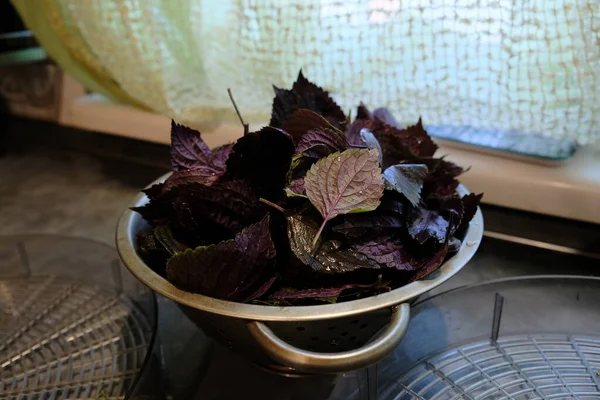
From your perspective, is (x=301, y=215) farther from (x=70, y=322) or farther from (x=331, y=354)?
(x=70, y=322)

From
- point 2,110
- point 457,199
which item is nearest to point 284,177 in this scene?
point 457,199

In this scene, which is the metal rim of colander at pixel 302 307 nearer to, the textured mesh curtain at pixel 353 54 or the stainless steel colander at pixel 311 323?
the stainless steel colander at pixel 311 323

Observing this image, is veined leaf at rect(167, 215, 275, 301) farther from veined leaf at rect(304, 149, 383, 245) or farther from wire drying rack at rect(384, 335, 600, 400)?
wire drying rack at rect(384, 335, 600, 400)

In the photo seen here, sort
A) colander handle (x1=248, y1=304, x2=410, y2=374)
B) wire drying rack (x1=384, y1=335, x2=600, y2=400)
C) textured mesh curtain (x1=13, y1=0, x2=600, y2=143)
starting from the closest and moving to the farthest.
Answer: colander handle (x1=248, y1=304, x2=410, y2=374), wire drying rack (x1=384, y1=335, x2=600, y2=400), textured mesh curtain (x1=13, y1=0, x2=600, y2=143)

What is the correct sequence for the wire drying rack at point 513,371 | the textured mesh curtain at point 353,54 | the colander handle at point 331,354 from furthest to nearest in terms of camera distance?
the textured mesh curtain at point 353,54 < the wire drying rack at point 513,371 < the colander handle at point 331,354

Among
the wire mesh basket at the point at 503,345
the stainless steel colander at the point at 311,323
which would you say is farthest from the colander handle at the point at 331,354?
the wire mesh basket at the point at 503,345

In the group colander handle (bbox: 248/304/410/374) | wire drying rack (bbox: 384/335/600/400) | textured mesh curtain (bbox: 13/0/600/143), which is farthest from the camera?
textured mesh curtain (bbox: 13/0/600/143)

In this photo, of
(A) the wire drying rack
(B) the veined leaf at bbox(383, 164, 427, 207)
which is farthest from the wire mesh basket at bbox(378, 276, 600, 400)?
(B) the veined leaf at bbox(383, 164, 427, 207)
